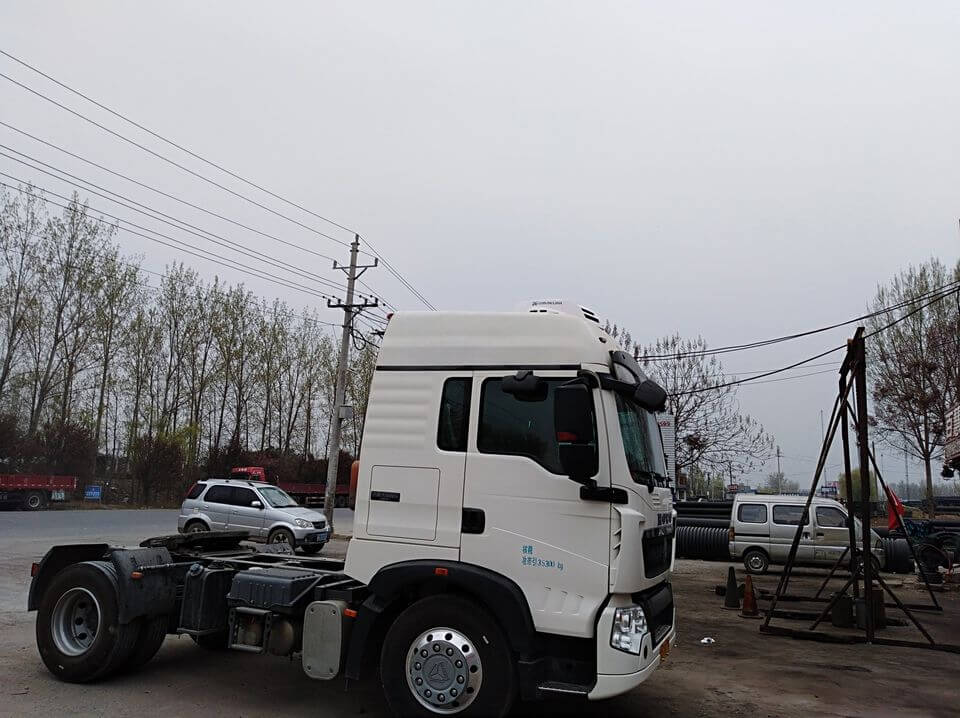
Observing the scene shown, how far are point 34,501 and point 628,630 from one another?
35.4 meters

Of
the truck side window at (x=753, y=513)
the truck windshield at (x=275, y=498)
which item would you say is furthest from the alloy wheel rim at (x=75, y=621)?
the truck side window at (x=753, y=513)

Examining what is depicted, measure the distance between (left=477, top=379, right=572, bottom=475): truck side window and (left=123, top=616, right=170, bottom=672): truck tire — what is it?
3696 mm

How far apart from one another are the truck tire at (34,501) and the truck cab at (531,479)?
33370 millimetres

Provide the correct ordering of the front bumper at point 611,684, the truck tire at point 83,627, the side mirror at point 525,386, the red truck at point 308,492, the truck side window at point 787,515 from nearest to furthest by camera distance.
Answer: the front bumper at point 611,684 → the side mirror at point 525,386 → the truck tire at point 83,627 → the truck side window at point 787,515 → the red truck at point 308,492

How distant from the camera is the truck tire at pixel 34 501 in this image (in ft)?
106

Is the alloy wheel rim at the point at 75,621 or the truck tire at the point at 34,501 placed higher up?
the alloy wheel rim at the point at 75,621

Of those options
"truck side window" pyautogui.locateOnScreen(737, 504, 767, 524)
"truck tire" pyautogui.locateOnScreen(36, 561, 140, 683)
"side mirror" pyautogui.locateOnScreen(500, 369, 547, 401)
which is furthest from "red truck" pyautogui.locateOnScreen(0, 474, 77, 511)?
"side mirror" pyautogui.locateOnScreen(500, 369, 547, 401)

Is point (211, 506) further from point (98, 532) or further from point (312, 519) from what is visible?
point (98, 532)

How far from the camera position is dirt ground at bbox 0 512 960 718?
605cm

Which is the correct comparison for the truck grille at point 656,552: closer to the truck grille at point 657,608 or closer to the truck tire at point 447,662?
the truck grille at point 657,608

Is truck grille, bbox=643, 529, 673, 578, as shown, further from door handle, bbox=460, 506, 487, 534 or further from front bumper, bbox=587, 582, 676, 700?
door handle, bbox=460, 506, 487, 534

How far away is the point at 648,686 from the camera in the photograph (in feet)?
23.7

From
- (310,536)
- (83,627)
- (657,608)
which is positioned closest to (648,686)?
(657,608)

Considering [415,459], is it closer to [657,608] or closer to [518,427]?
[518,427]
